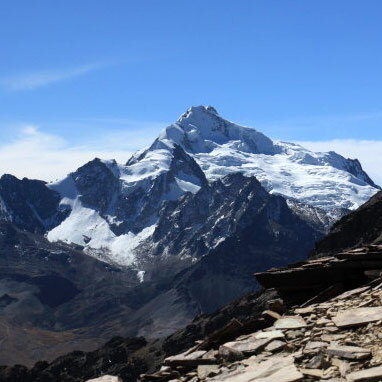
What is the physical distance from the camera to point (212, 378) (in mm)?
16891

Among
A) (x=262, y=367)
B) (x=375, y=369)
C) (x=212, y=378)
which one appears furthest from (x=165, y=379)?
(x=375, y=369)

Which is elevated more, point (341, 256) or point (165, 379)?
point (341, 256)

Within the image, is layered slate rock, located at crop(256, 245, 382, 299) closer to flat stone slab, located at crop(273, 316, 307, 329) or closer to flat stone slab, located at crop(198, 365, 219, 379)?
flat stone slab, located at crop(273, 316, 307, 329)

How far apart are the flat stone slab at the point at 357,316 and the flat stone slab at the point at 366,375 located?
3780 mm

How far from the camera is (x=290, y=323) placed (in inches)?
781

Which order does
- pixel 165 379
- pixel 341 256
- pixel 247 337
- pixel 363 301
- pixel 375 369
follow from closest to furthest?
pixel 375 369, pixel 165 379, pixel 247 337, pixel 363 301, pixel 341 256

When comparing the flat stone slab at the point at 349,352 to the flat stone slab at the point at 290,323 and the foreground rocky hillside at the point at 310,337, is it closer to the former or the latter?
the foreground rocky hillside at the point at 310,337

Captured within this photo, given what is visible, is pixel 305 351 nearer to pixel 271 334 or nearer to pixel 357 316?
pixel 271 334

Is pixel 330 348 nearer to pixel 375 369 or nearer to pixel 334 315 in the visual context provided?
pixel 375 369

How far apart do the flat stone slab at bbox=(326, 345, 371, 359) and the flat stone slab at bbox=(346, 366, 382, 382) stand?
1.09m

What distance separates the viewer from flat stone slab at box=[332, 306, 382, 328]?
60.1 ft

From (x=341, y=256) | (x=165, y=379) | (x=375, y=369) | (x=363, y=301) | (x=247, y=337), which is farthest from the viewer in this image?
(x=341, y=256)

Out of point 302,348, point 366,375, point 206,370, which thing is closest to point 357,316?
point 302,348

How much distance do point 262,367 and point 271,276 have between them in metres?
10.4
